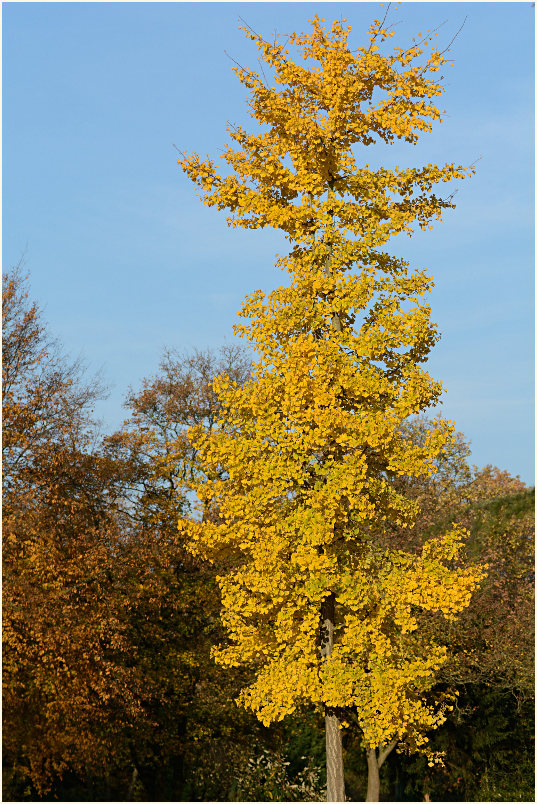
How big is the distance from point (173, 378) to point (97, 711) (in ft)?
30.0

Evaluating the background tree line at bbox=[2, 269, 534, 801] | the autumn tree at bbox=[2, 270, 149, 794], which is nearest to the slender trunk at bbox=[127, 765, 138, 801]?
the background tree line at bbox=[2, 269, 534, 801]

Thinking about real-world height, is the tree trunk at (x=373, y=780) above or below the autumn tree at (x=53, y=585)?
below

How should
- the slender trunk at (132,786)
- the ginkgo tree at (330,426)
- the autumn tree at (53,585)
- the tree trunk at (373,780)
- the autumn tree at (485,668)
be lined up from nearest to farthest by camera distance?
the ginkgo tree at (330,426) → the autumn tree at (53,585) → the autumn tree at (485,668) → the tree trunk at (373,780) → the slender trunk at (132,786)

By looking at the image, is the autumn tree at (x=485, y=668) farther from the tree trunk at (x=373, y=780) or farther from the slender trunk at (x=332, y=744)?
the slender trunk at (x=332, y=744)

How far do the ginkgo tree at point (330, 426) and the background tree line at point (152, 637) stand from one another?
94.8 inches

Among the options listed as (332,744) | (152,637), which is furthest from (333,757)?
(152,637)

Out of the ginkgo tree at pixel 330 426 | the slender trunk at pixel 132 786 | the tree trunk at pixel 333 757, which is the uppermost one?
the ginkgo tree at pixel 330 426

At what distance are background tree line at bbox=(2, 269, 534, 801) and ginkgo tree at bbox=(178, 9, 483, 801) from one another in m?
2.41

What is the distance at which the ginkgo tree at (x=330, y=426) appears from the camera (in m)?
9.89

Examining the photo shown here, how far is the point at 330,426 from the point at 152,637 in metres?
8.53

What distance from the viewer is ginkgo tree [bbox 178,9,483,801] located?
9891mm

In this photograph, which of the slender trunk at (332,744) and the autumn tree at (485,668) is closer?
the slender trunk at (332,744)

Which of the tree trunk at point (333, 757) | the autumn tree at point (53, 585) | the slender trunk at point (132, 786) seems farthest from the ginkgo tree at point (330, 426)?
the slender trunk at point (132, 786)

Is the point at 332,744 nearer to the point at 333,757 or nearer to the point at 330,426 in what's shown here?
the point at 333,757
